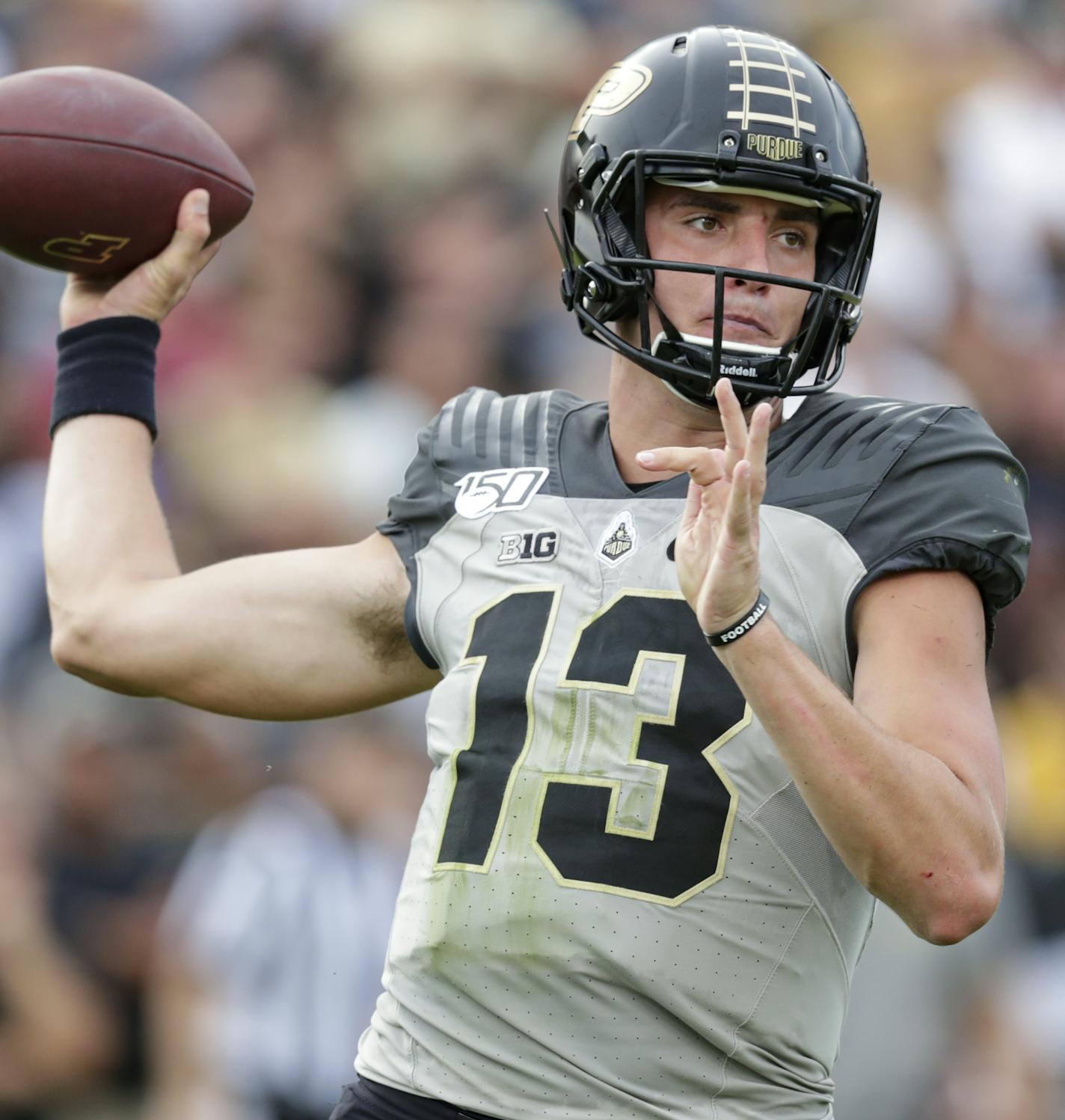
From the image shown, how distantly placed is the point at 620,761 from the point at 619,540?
301mm

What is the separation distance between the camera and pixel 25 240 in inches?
106

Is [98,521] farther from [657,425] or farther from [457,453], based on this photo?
[657,425]

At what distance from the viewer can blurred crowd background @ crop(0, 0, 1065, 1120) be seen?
4.36m

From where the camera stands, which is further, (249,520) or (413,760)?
(249,520)

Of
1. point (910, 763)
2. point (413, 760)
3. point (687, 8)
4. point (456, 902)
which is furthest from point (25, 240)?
point (687, 8)

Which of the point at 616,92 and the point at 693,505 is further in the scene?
the point at 616,92

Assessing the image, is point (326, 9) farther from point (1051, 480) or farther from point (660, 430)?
point (660, 430)

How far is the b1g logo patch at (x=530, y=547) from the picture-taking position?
7.47ft

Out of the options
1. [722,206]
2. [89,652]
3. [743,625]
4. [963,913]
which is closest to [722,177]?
[722,206]

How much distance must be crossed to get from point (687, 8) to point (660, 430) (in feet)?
15.0

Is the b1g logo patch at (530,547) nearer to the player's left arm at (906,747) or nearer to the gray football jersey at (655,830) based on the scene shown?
the gray football jersey at (655,830)

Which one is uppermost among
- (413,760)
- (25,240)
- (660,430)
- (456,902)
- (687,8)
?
(687,8)

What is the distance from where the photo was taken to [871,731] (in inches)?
72.3

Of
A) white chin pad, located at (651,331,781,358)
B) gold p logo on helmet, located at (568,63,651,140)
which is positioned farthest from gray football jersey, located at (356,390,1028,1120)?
gold p logo on helmet, located at (568,63,651,140)
